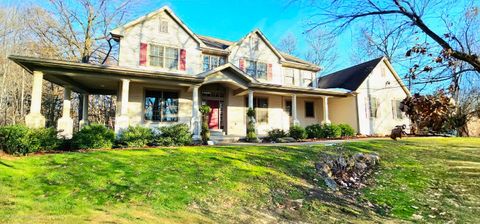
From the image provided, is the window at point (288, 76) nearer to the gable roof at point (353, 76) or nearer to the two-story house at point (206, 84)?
the two-story house at point (206, 84)

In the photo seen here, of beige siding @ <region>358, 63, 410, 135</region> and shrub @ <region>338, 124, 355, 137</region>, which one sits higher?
beige siding @ <region>358, 63, 410, 135</region>

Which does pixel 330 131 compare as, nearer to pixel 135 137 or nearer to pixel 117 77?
pixel 135 137

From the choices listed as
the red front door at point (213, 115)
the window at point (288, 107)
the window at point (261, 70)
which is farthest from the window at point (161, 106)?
the window at point (288, 107)

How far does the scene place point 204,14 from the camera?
17.9 m

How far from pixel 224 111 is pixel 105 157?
9.64 meters

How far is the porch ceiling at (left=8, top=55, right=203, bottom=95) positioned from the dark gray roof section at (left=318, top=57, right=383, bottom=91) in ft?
41.7

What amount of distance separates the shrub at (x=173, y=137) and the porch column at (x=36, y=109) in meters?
4.63

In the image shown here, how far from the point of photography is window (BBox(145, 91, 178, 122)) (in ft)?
50.6

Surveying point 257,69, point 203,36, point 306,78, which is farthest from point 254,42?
point 306,78

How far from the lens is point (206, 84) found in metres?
16.5

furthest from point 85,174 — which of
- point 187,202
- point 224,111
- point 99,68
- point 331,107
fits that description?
point 331,107

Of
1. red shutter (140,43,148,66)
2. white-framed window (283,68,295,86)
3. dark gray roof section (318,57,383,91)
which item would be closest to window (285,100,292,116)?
white-framed window (283,68,295,86)

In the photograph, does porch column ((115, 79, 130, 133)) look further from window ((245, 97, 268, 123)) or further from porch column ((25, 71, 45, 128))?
window ((245, 97, 268, 123))

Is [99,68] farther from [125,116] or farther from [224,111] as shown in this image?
[224,111]
